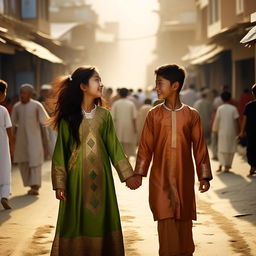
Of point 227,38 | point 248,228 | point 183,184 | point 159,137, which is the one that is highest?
point 227,38

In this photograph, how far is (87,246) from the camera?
19.8ft

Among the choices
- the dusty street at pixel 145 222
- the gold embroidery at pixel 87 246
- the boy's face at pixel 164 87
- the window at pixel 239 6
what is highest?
the window at pixel 239 6

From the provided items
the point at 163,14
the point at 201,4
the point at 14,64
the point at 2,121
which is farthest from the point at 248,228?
the point at 163,14

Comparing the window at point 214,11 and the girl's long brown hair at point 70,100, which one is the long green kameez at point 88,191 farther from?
the window at point 214,11

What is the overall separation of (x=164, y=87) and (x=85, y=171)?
0.99 m

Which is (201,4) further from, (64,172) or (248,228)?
(64,172)

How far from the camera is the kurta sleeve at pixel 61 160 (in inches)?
238

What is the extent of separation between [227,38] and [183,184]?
16272 mm

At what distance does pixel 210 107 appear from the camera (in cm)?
2125

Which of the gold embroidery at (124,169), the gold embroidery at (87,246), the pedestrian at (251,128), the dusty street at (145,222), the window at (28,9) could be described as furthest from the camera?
the window at (28,9)

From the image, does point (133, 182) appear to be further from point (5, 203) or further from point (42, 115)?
point (42, 115)

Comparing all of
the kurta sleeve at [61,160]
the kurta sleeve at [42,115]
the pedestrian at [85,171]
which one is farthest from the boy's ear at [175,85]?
the kurta sleeve at [42,115]

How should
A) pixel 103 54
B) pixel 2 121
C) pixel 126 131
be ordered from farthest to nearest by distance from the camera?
pixel 103 54 → pixel 126 131 → pixel 2 121

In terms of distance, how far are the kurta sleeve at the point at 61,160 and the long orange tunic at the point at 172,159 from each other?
658mm
